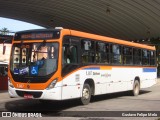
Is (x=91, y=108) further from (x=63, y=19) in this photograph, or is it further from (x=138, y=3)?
(x=63, y=19)

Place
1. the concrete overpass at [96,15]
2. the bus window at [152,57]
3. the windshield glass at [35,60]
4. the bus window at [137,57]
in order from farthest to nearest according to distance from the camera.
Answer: the concrete overpass at [96,15] < the bus window at [152,57] < the bus window at [137,57] < the windshield glass at [35,60]

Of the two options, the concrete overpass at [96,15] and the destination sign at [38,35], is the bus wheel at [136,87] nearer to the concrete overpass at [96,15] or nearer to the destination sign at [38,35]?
the destination sign at [38,35]

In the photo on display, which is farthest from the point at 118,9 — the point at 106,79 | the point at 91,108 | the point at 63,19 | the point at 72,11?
the point at 91,108

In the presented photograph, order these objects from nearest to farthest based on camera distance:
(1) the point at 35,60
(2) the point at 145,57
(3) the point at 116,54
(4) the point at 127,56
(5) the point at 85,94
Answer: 1. (1) the point at 35,60
2. (5) the point at 85,94
3. (3) the point at 116,54
4. (4) the point at 127,56
5. (2) the point at 145,57


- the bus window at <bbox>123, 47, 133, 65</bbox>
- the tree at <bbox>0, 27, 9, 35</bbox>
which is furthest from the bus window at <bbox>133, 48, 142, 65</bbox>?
the tree at <bbox>0, 27, 9, 35</bbox>

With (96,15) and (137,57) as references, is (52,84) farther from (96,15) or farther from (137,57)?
(96,15)

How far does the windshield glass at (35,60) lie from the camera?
1277 centimetres

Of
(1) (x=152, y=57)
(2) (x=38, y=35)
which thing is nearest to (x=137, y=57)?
(1) (x=152, y=57)

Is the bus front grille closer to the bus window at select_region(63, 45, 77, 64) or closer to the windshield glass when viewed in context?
the windshield glass

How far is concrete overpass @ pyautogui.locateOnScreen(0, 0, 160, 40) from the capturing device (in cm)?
3734

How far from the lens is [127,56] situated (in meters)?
18.7

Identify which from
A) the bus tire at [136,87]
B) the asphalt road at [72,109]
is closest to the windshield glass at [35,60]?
the asphalt road at [72,109]

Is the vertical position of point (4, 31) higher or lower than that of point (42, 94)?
higher

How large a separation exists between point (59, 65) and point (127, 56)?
6585 millimetres
